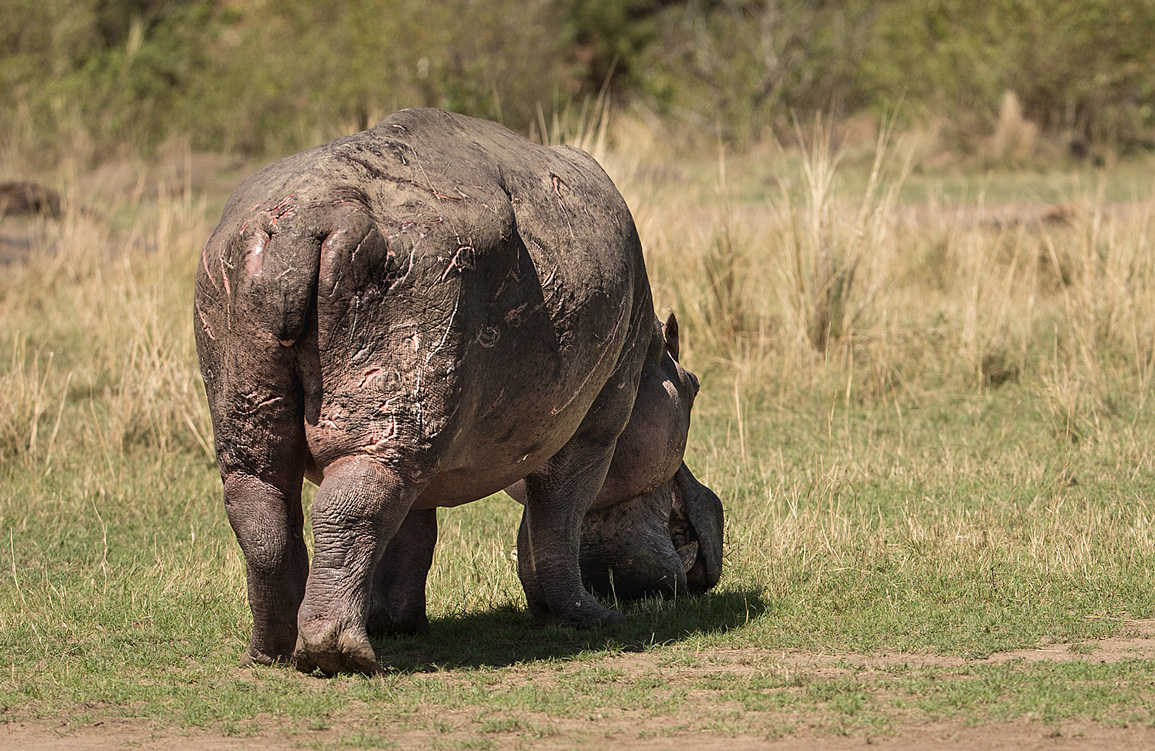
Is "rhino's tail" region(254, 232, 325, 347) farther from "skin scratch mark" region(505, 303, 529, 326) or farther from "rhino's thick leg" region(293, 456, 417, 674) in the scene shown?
"skin scratch mark" region(505, 303, 529, 326)

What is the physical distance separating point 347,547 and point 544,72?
1910 centimetres

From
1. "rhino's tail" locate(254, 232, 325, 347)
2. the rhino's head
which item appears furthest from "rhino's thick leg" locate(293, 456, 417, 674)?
the rhino's head

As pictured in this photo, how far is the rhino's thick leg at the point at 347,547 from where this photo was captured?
385 cm

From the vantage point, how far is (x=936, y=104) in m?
20.7

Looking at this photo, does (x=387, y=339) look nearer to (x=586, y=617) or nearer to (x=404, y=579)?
(x=404, y=579)

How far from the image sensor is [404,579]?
15.9 feet

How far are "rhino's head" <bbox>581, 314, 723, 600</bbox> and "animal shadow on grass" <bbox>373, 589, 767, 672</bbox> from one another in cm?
11

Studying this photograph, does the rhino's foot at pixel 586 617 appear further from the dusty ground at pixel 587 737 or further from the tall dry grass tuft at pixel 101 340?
the tall dry grass tuft at pixel 101 340

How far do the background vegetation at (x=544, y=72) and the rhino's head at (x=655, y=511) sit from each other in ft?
38.4

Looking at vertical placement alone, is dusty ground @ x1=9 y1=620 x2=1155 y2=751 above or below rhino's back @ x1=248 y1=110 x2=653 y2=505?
below

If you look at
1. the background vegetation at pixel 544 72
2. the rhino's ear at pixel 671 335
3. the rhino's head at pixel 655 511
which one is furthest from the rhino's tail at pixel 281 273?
the background vegetation at pixel 544 72

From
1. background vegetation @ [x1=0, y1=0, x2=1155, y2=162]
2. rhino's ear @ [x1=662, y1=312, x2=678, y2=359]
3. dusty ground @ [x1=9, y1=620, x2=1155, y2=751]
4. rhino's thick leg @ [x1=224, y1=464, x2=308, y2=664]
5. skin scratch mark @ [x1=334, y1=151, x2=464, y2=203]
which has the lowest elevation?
dusty ground @ [x1=9, y1=620, x2=1155, y2=751]

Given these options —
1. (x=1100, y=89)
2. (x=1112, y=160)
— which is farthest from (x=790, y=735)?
(x=1100, y=89)

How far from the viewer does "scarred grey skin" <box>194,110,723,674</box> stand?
3.82m
